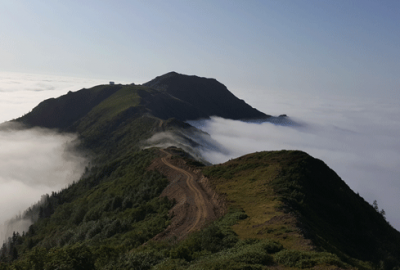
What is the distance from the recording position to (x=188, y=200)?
40.8 meters

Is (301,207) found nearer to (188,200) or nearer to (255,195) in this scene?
(255,195)

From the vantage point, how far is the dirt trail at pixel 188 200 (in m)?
32.1

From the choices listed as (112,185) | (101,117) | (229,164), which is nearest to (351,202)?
(229,164)

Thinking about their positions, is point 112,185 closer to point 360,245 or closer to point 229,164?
point 229,164

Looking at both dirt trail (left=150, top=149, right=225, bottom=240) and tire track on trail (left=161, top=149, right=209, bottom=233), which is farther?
tire track on trail (left=161, top=149, right=209, bottom=233)

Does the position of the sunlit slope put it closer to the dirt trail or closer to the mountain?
the mountain

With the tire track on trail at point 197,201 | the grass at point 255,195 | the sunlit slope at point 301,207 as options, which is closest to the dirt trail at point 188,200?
the tire track on trail at point 197,201

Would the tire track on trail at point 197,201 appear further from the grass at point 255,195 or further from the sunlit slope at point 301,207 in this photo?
the sunlit slope at point 301,207

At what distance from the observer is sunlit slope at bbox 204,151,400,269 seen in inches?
1023

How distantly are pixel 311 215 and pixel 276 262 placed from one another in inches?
684

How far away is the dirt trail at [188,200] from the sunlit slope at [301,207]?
220 centimetres

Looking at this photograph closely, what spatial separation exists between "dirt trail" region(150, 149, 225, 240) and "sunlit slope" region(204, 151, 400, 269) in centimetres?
220

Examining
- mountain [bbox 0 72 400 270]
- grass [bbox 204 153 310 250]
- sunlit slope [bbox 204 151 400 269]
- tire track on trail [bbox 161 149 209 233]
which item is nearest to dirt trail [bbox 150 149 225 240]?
tire track on trail [bbox 161 149 209 233]

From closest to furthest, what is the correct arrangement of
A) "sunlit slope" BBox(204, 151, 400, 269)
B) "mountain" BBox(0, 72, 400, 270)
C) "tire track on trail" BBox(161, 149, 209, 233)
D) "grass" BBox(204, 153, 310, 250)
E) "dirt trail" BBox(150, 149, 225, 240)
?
"mountain" BBox(0, 72, 400, 270), "grass" BBox(204, 153, 310, 250), "sunlit slope" BBox(204, 151, 400, 269), "dirt trail" BBox(150, 149, 225, 240), "tire track on trail" BBox(161, 149, 209, 233)
